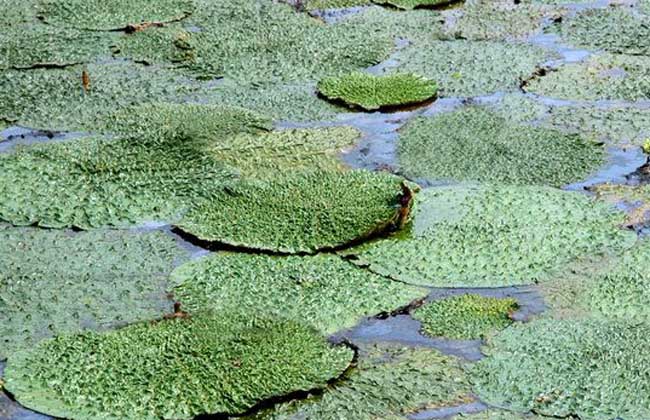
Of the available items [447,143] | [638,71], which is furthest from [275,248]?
[638,71]

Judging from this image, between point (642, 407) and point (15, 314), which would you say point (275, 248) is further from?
point (642, 407)

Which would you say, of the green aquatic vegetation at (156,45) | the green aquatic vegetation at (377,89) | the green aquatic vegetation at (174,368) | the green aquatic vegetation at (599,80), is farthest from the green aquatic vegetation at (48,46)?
the green aquatic vegetation at (174,368)

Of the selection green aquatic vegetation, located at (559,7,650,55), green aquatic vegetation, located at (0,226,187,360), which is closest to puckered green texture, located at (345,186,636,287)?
green aquatic vegetation, located at (0,226,187,360)

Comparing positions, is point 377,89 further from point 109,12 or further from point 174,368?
point 174,368

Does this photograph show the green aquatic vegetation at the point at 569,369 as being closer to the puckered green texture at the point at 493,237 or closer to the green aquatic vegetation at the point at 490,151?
the puckered green texture at the point at 493,237

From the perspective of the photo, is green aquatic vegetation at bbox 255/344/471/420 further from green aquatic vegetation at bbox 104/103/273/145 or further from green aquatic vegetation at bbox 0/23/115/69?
green aquatic vegetation at bbox 0/23/115/69

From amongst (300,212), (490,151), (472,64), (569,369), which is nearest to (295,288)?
(300,212)

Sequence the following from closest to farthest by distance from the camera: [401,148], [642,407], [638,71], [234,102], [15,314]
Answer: [642,407]
[15,314]
[401,148]
[234,102]
[638,71]
